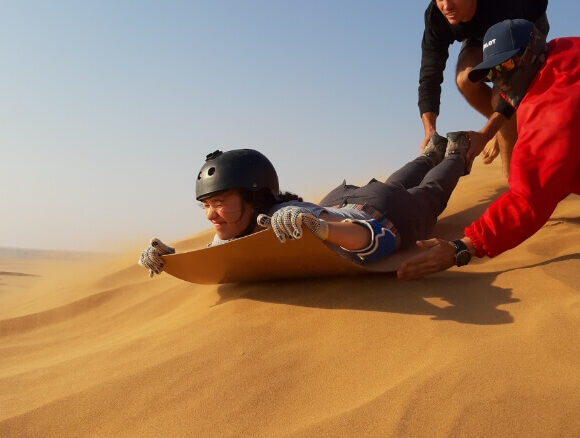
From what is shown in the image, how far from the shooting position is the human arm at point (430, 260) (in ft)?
8.54

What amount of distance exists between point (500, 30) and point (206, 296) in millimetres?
1937

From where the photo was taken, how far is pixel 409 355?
6.31ft

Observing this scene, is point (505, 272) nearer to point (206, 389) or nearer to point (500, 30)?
point (500, 30)

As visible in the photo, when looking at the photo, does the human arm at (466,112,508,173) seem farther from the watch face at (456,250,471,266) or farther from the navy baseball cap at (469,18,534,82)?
the watch face at (456,250,471,266)

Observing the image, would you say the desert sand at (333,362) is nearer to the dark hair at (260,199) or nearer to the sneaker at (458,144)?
the dark hair at (260,199)

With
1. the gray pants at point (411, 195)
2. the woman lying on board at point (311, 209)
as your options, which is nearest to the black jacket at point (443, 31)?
the gray pants at point (411, 195)

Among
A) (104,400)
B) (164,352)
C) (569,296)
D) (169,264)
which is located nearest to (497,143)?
(569,296)

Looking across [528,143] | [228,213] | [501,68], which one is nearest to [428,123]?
[501,68]

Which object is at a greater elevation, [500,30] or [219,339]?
[500,30]

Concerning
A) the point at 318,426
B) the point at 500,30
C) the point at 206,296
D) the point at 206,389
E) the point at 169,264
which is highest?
the point at 500,30

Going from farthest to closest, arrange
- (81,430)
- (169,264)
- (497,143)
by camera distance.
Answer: (497,143), (169,264), (81,430)

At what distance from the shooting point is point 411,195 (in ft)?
11.0

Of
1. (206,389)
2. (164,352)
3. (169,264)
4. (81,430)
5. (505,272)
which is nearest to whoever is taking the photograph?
(81,430)

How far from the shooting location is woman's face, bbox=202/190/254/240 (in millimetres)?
2896
